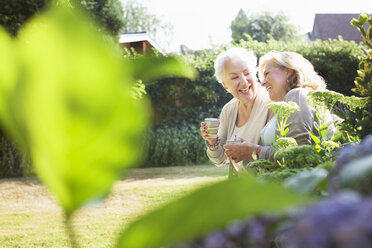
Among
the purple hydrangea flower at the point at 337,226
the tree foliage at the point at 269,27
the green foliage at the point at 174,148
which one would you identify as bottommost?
the green foliage at the point at 174,148

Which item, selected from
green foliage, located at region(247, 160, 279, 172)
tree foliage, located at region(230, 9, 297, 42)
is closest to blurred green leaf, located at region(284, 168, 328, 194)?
green foliage, located at region(247, 160, 279, 172)

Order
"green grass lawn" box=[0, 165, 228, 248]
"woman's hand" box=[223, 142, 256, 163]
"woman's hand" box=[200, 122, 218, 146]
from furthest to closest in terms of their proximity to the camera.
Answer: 1. "green grass lawn" box=[0, 165, 228, 248]
2. "woman's hand" box=[200, 122, 218, 146]
3. "woman's hand" box=[223, 142, 256, 163]

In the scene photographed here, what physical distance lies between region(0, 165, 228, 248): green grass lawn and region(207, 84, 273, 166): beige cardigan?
→ 3.36 feet

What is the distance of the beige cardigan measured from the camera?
306cm

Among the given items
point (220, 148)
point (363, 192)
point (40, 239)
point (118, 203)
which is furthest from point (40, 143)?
point (118, 203)

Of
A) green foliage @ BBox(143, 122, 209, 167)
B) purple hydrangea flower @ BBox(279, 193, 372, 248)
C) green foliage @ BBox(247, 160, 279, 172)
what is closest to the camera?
purple hydrangea flower @ BBox(279, 193, 372, 248)

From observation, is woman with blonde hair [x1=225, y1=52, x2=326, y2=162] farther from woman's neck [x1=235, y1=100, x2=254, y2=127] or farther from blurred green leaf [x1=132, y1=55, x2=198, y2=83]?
blurred green leaf [x1=132, y1=55, x2=198, y2=83]

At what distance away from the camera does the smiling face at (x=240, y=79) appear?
326cm

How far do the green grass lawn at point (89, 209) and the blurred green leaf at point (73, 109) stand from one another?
3557 millimetres

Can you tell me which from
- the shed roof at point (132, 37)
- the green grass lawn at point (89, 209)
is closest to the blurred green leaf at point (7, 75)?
the green grass lawn at point (89, 209)

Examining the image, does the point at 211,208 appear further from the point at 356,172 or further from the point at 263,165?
the point at 263,165

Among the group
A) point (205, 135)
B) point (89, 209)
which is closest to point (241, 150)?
point (205, 135)

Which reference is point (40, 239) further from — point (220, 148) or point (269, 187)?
point (269, 187)

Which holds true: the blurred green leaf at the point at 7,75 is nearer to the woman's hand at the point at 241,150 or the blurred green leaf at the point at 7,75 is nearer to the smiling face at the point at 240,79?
the woman's hand at the point at 241,150
